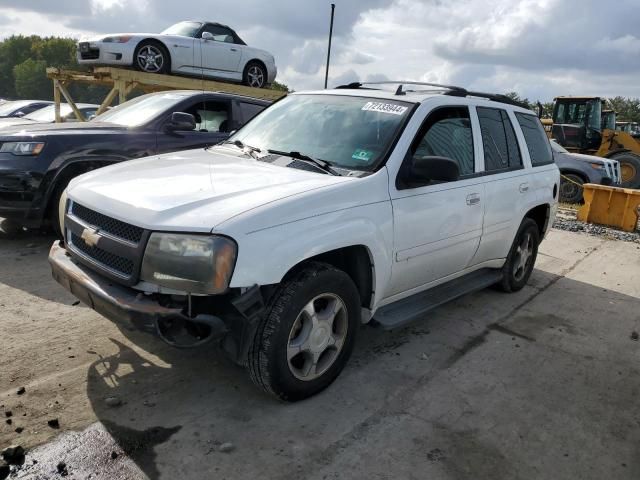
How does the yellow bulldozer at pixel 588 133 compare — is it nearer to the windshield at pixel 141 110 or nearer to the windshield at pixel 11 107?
the windshield at pixel 141 110

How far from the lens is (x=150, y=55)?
33.4 feet

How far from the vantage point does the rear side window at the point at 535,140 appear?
5.33 meters

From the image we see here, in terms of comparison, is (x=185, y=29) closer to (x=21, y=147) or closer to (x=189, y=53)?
(x=189, y=53)

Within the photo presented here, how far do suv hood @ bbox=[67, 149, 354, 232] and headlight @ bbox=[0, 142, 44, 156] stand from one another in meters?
2.28

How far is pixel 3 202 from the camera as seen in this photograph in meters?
5.47

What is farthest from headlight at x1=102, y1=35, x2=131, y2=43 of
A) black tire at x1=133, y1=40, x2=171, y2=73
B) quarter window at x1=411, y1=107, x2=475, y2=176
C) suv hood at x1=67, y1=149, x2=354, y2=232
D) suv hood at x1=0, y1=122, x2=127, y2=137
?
quarter window at x1=411, y1=107, x2=475, y2=176

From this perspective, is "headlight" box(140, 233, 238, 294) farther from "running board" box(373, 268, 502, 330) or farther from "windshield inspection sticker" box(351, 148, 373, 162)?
"running board" box(373, 268, 502, 330)

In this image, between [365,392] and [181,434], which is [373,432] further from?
[181,434]

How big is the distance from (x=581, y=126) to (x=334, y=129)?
1457cm

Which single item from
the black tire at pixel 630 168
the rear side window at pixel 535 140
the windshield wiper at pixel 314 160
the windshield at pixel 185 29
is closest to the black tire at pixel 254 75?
the windshield at pixel 185 29

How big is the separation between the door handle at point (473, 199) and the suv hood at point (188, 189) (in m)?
1.29

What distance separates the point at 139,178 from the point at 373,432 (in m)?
2.05

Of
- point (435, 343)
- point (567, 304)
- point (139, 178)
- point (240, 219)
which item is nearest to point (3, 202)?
point (139, 178)

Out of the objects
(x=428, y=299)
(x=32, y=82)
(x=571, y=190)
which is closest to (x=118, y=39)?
(x=428, y=299)
